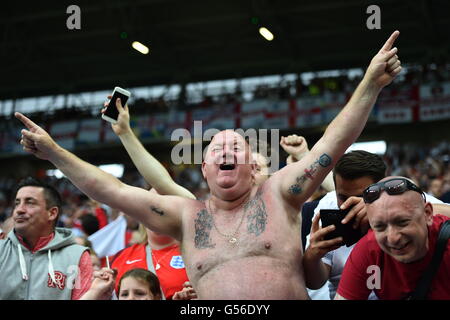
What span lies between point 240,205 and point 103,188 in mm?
728

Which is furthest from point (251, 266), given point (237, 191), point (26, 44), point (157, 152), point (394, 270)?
point (157, 152)

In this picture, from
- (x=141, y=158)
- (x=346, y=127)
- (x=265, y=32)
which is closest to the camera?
(x=346, y=127)

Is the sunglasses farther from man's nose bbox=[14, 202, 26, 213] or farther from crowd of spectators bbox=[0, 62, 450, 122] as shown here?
crowd of spectators bbox=[0, 62, 450, 122]

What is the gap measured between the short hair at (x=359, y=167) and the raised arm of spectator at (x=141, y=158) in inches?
42.8

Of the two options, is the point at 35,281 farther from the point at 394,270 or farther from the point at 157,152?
the point at 157,152

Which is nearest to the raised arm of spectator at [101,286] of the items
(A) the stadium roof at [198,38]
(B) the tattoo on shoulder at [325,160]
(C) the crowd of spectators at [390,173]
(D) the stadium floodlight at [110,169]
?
(B) the tattoo on shoulder at [325,160]

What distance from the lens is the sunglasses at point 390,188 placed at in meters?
2.51

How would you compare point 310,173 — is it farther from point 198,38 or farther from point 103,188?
point 198,38

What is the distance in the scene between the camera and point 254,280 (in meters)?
2.70

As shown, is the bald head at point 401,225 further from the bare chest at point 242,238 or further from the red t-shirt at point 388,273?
the bare chest at point 242,238

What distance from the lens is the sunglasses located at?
2.51m

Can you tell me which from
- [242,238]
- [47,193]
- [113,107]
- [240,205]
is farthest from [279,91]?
[242,238]

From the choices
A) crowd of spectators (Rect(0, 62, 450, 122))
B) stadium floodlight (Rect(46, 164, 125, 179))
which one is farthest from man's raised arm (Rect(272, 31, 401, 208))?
stadium floodlight (Rect(46, 164, 125, 179))
